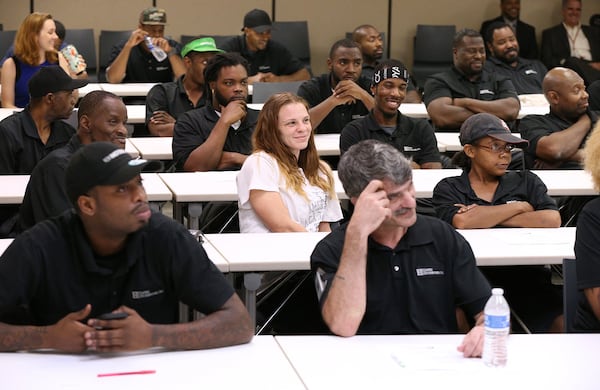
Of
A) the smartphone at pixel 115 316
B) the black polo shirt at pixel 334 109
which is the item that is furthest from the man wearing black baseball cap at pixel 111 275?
the black polo shirt at pixel 334 109

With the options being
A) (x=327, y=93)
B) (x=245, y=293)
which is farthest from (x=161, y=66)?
(x=245, y=293)

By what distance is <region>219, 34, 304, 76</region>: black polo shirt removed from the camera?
30.9ft

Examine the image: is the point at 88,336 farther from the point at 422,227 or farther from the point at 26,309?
the point at 422,227

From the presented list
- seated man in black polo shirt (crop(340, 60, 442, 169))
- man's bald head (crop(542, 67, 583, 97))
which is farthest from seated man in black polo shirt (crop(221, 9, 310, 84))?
man's bald head (crop(542, 67, 583, 97))

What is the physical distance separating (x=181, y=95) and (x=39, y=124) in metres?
1.69

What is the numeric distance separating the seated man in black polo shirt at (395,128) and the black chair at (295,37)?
195 inches

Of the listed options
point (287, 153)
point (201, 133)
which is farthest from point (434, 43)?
point (287, 153)

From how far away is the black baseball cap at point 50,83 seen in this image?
5035mm

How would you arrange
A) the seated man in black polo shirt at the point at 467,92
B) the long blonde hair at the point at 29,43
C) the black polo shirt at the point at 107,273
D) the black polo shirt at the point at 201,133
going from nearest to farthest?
the black polo shirt at the point at 107,273, the black polo shirt at the point at 201,133, the seated man in black polo shirt at the point at 467,92, the long blonde hair at the point at 29,43

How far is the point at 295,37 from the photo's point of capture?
10.8 m

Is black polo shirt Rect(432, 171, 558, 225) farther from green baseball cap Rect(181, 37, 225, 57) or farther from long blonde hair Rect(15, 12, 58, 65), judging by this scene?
long blonde hair Rect(15, 12, 58, 65)

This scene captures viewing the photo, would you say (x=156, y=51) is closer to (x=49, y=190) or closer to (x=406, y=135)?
(x=406, y=135)

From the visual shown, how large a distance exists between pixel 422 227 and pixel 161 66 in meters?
6.10

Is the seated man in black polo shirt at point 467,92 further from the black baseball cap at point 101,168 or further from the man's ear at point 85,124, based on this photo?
the black baseball cap at point 101,168
